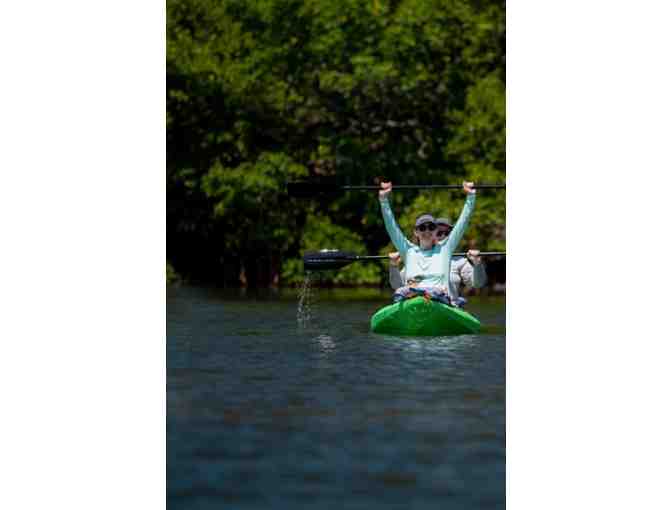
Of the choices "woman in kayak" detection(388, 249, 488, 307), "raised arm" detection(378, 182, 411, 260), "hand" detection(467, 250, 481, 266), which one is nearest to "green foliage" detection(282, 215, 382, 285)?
"woman in kayak" detection(388, 249, 488, 307)

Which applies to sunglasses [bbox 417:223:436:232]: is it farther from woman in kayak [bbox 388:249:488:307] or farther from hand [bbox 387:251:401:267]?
hand [bbox 387:251:401:267]

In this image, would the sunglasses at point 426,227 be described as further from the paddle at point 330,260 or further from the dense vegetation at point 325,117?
the dense vegetation at point 325,117

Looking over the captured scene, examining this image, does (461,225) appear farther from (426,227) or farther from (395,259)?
(395,259)

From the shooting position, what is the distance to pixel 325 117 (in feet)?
85.5

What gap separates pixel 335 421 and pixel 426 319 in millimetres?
4675

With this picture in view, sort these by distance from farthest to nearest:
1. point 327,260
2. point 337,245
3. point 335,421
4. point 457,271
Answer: point 337,245, point 327,260, point 457,271, point 335,421

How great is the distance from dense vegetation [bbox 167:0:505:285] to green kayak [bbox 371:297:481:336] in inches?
405

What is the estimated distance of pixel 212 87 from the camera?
83.9 feet

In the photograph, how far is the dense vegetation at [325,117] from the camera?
24219 mm

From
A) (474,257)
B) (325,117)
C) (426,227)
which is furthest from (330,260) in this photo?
(325,117)
